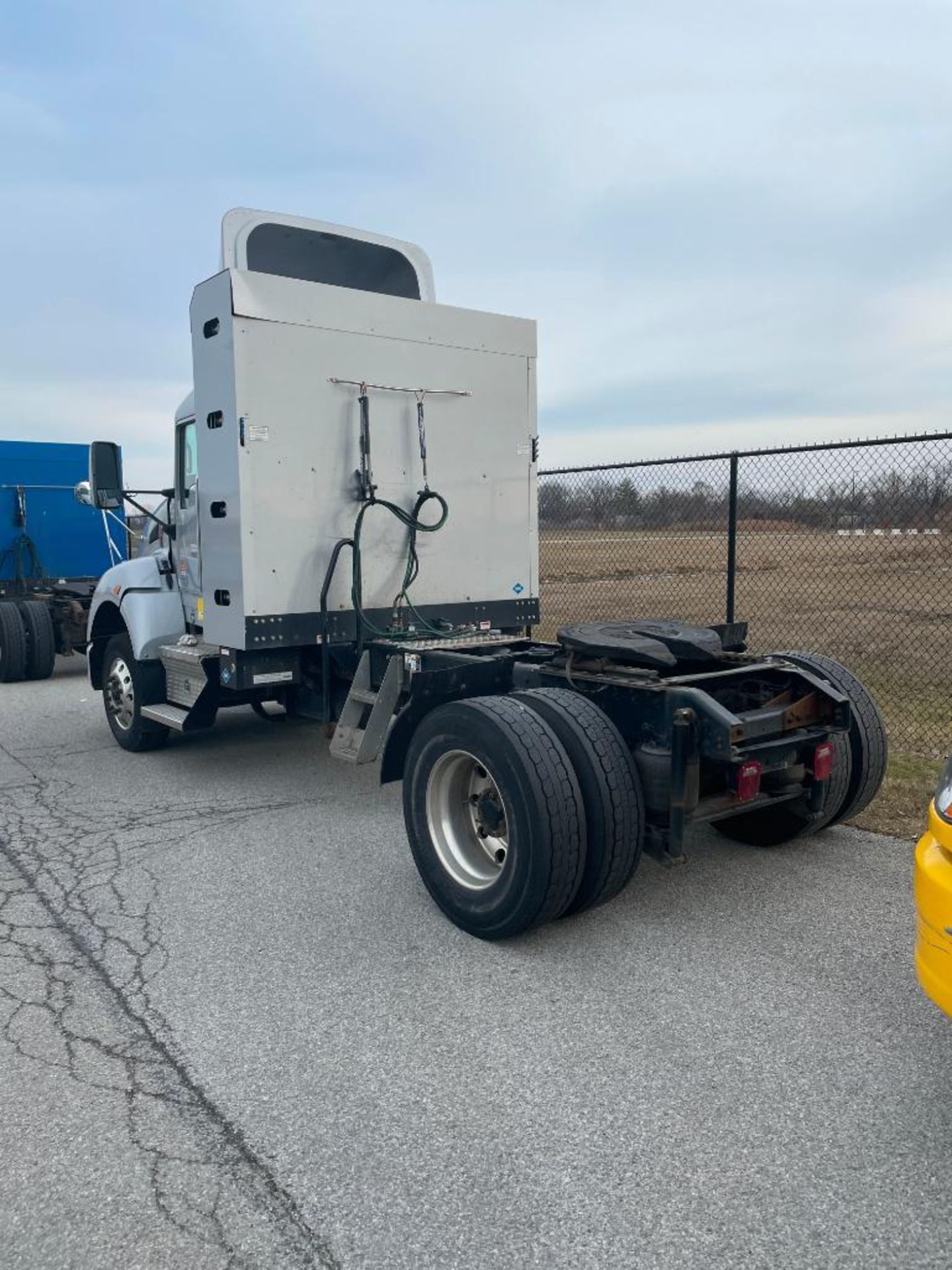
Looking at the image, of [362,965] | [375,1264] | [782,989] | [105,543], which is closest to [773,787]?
[782,989]

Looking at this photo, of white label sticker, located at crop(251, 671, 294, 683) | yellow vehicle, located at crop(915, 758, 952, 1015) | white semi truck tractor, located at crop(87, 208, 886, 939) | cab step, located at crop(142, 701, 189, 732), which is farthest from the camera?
cab step, located at crop(142, 701, 189, 732)

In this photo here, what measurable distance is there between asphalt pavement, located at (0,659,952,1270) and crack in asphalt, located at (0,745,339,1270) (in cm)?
1

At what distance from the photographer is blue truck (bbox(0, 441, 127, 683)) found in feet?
41.2

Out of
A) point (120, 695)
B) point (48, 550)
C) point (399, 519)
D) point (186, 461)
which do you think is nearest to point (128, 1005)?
point (399, 519)

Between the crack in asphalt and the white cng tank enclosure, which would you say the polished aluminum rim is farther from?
the white cng tank enclosure

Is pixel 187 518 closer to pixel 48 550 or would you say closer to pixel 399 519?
pixel 399 519

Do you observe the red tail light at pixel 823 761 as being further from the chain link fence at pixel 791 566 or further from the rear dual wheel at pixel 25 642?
the rear dual wheel at pixel 25 642

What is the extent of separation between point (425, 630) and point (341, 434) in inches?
55.7

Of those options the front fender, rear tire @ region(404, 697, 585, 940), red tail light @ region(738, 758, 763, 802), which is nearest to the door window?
the front fender

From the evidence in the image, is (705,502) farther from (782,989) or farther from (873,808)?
(782,989)

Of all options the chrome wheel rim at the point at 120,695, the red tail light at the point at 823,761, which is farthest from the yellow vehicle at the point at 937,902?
the chrome wheel rim at the point at 120,695

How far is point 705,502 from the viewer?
9.28 metres

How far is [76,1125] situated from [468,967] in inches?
62.2

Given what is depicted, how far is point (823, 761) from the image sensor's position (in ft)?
15.1
